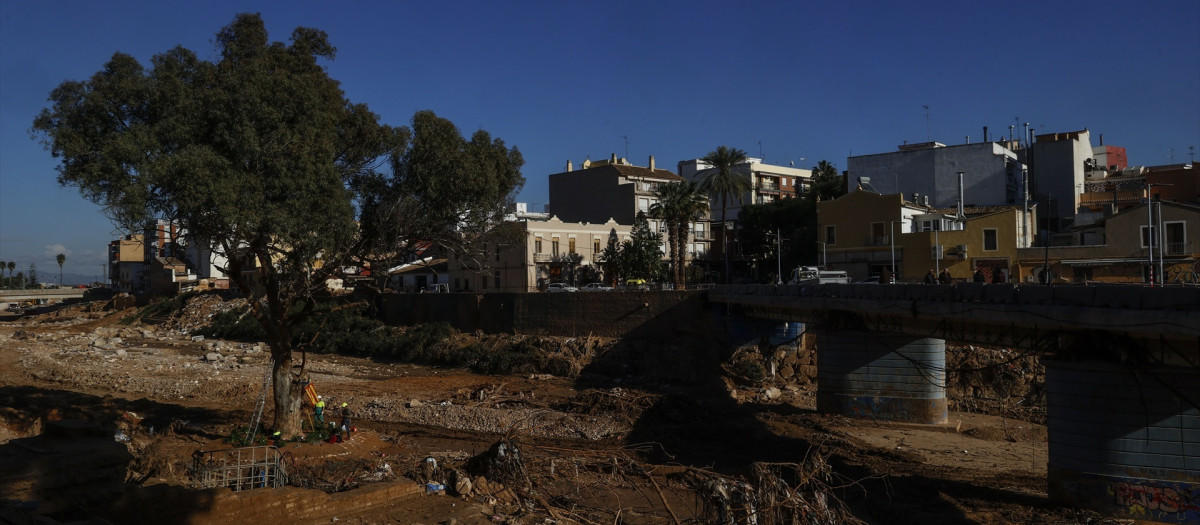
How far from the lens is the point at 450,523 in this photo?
1512 cm

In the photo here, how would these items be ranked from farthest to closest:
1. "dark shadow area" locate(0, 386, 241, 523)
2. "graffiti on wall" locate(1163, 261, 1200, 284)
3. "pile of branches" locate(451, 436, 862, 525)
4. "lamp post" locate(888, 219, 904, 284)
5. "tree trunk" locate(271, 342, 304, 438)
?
1. "lamp post" locate(888, 219, 904, 284)
2. "graffiti on wall" locate(1163, 261, 1200, 284)
3. "tree trunk" locate(271, 342, 304, 438)
4. "dark shadow area" locate(0, 386, 241, 523)
5. "pile of branches" locate(451, 436, 862, 525)

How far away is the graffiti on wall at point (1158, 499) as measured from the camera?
1639 centimetres

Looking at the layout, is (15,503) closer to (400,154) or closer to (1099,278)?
(400,154)

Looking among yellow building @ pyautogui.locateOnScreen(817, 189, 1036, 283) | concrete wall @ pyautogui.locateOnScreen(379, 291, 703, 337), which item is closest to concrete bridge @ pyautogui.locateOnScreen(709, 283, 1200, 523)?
concrete wall @ pyautogui.locateOnScreen(379, 291, 703, 337)

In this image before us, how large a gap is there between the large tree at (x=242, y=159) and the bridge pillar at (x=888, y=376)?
52.2 feet

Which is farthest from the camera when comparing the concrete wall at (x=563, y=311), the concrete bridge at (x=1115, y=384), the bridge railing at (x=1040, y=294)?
the concrete wall at (x=563, y=311)

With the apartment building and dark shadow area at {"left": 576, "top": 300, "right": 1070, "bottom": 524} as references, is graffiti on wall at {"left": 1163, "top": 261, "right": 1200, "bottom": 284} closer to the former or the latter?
dark shadow area at {"left": 576, "top": 300, "right": 1070, "bottom": 524}

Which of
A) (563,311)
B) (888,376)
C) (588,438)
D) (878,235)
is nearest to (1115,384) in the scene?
(888,376)

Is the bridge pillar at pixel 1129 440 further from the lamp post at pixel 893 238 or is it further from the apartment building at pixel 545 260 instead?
the apartment building at pixel 545 260

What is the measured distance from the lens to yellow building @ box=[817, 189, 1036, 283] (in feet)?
155

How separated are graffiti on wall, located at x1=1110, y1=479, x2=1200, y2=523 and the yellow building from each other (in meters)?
29.4

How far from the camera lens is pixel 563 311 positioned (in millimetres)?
45188

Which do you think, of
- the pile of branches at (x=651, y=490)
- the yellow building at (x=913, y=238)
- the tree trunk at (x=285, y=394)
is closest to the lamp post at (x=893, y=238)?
the yellow building at (x=913, y=238)

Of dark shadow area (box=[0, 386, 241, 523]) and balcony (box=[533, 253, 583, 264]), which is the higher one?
balcony (box=[533, 253, 583, 264])
